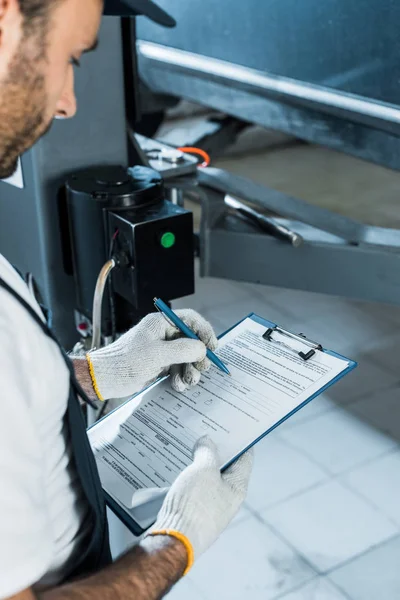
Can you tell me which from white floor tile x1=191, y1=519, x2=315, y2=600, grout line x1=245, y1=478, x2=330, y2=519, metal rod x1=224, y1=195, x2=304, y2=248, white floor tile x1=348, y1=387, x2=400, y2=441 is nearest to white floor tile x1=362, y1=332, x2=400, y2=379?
white floor tile x1=348, y1=387, x2=400, y2=441

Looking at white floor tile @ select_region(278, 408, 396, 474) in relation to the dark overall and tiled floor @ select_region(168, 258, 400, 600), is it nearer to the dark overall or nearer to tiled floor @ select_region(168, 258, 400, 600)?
tiled floor @ select_region(168, 258, 400, 600)

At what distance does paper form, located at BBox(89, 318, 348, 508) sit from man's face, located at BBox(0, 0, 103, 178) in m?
0.48

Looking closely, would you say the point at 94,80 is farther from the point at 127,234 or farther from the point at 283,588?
the point at 283,588

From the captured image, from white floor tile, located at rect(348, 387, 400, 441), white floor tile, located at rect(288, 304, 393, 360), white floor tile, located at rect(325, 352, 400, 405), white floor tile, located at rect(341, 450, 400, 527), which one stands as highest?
white floor tile, located at rect(341, 450, 400, 527)

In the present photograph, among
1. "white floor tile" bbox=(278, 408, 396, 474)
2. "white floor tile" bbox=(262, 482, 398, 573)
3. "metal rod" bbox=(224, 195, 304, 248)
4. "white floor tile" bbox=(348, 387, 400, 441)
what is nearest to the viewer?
"white floor tile" bbox=(262, 482, 398, 573)

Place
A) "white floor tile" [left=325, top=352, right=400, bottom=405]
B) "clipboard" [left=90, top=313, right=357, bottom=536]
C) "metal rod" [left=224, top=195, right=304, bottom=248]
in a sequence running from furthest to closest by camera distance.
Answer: "white floor tile" [left=325, top=352, right=400, bottom=405] → "metal rod" [left=224, top=195, right=304, bottom=248] → "clipboard" [left=90, top=313, right=357, bottom=536]

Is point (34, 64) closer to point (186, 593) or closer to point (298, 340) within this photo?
point (298, 340)

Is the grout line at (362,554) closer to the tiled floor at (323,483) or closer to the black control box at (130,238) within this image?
the tiled floor at (323,483)

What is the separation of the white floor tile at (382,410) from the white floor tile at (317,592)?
62 cm

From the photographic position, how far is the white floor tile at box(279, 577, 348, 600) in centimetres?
158

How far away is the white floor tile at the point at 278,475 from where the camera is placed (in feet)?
6.24

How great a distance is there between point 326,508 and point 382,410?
497 millimetres

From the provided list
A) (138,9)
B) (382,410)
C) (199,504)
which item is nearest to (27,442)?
(199,504)

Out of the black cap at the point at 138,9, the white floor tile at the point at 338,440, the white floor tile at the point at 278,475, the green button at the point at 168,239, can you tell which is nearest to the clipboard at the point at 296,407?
the green button at the point at 168,239
